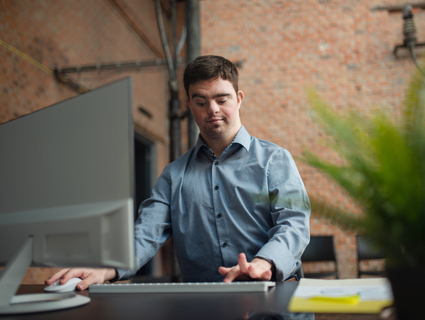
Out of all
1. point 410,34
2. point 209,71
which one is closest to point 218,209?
point 209,71

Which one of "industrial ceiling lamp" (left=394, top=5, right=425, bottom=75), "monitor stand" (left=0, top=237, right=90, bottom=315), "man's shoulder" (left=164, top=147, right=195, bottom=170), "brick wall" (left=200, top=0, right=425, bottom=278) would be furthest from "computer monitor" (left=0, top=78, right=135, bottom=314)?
"industrial ceiling lamp" (left=394, top=5, right=425, bottom=75)

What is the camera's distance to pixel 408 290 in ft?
1.49

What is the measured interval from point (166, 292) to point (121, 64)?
388cm

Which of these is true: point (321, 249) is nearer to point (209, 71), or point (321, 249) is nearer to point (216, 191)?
point (216, 191)

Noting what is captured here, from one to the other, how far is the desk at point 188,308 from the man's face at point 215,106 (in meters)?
Result: 0.73

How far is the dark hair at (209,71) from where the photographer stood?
4.77 ft

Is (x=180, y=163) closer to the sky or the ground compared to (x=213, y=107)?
closer to the ground

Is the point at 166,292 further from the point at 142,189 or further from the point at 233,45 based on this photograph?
the point at 142,189

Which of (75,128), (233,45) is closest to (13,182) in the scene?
(75,128)

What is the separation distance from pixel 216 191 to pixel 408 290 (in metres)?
1.03

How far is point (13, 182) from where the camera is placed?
0.89 m

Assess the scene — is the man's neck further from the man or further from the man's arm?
the man's arm

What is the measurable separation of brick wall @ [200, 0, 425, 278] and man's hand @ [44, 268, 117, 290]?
368 centimetres

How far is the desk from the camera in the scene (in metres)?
0.67
